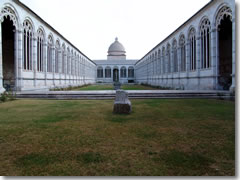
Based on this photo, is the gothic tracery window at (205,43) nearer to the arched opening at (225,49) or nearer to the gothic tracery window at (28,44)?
the arched opening at (225,49)

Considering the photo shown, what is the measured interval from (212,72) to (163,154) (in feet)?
52.5

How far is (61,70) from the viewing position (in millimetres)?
29078

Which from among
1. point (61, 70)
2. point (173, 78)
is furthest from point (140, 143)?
point (61, 70)

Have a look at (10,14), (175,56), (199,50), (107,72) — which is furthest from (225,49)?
(107,72)

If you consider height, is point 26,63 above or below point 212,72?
above

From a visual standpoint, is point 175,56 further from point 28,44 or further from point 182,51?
point 28,44

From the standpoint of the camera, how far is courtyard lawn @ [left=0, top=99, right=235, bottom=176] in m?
3.08

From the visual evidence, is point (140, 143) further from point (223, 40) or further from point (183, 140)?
point (223, 40)

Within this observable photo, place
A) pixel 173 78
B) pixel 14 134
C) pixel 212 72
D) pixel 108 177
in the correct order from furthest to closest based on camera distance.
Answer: pixel 173 78
pixel 212 72
pixel 14 134
pixel 108 177

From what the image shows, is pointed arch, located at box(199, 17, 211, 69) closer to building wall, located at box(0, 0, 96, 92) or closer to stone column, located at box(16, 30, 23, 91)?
building wall, located at box(0, 0, 96, 92)

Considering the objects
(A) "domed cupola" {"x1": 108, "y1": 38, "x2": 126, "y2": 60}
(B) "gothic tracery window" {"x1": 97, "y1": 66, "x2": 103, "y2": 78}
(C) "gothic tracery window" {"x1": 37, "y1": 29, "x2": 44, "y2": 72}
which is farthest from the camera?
→ (A) "domed cupola" {"x1": 108, "y1": 38, "x2": 126, "y2": 60}

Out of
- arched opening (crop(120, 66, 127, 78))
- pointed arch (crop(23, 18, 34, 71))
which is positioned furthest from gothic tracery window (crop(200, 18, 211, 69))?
arched opening (crop(120, 66, 127, 78))

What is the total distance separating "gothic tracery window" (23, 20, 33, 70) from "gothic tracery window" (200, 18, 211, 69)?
1842cm

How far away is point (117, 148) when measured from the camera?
13.2ft
